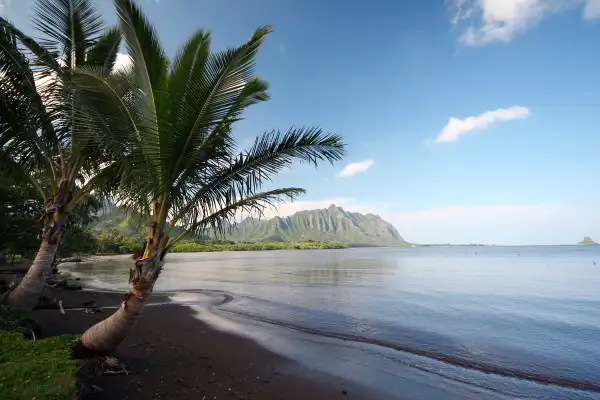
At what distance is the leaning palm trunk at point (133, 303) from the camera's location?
245 inches

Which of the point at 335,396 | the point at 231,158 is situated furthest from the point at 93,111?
the point at 335,396

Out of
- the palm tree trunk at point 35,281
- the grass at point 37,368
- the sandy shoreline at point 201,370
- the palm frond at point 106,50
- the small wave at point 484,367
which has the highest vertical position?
the palm frond at point 106,50

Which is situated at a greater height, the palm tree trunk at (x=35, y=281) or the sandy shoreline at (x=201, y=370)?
the palm tree trunk at (x=35, y=281)

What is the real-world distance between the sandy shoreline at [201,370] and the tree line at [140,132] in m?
1.21

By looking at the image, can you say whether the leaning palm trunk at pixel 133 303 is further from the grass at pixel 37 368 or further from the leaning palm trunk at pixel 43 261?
the leaning palm trunk at pixel 43 261

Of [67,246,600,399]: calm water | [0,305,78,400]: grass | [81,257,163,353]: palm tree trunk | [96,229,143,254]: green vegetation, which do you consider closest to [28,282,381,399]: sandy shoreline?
[81,257,163,353]: palm tree trunk

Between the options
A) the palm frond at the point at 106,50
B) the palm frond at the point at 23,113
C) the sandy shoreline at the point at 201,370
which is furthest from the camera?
the palm frond at the point at 106,50

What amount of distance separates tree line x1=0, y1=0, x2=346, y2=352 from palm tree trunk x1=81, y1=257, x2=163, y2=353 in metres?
0.02

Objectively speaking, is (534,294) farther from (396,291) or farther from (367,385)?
(367,385)

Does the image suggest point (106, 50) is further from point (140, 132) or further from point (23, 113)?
point (140, 132)

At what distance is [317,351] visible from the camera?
10.8 metres

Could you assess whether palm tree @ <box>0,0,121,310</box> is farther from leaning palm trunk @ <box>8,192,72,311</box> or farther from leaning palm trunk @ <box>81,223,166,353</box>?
leaning palm trunk @ <box>81,223,166,353</box>

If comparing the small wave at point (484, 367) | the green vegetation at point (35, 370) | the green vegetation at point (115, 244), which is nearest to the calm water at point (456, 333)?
the small wave at point (484, 367)

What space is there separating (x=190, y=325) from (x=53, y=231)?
21.4 ft
